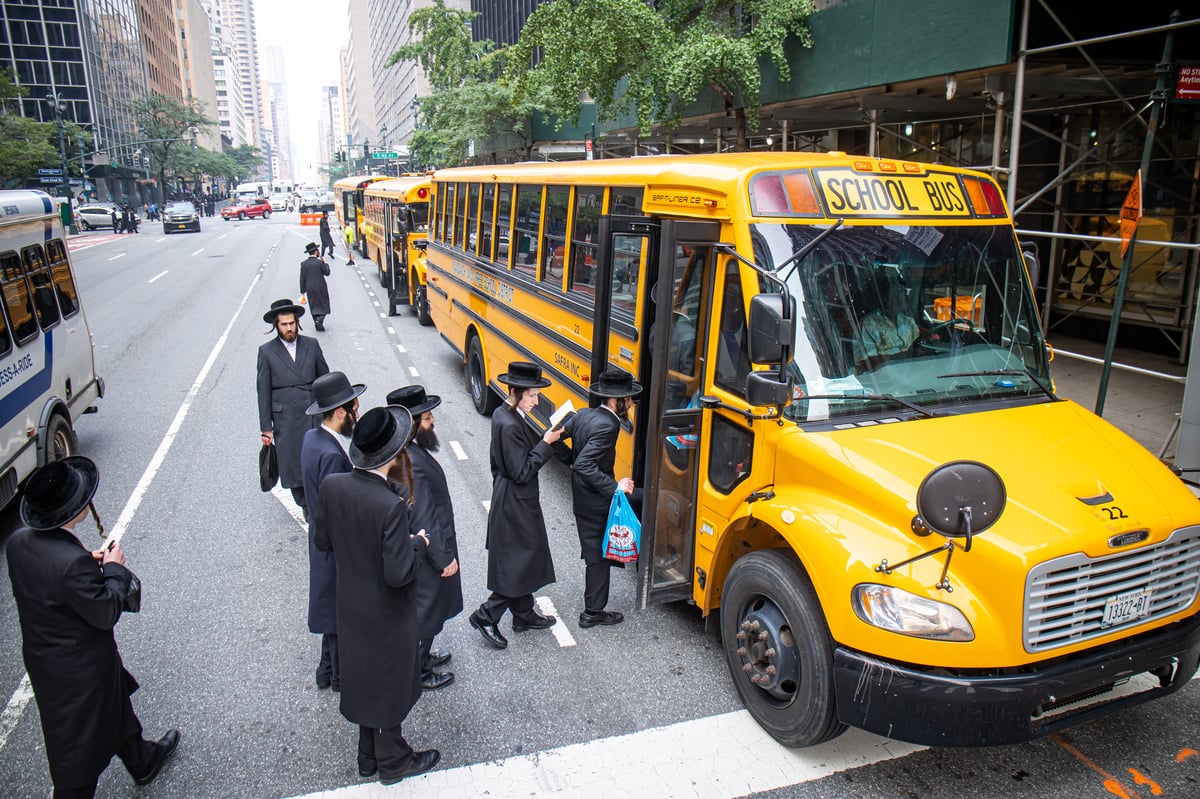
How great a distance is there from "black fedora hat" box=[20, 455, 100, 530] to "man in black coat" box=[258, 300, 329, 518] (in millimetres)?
2819

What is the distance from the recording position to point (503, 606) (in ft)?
16.6

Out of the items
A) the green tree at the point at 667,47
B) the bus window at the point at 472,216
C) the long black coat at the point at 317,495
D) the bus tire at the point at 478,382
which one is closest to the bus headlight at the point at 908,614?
the long black coat at the point at 317,495

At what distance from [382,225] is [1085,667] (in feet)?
65.4

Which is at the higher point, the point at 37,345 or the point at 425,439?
the point at 425,439

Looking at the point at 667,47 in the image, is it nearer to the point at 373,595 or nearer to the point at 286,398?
the point at 286,398

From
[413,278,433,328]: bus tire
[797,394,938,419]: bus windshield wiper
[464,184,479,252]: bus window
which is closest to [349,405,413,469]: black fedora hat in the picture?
[797,394,938,419]: bus windshield wiper

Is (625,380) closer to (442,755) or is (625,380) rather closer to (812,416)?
(812,416)

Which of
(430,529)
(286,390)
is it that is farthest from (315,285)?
(430,529)

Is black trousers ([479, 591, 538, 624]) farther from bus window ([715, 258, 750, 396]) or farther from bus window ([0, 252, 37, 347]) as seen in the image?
bus window ([0, 252, 37, 347])

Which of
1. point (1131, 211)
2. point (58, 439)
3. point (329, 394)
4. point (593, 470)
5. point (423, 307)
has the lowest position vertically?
point (423, 307)

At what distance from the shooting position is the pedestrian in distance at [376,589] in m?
3.50

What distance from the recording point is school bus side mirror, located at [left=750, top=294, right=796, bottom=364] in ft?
12.2

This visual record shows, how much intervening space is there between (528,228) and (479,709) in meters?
5.11

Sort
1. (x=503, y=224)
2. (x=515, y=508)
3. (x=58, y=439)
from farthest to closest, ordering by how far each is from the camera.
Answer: (x=503, y=224)
(x=58, y=439)
(x=515, y=508)
